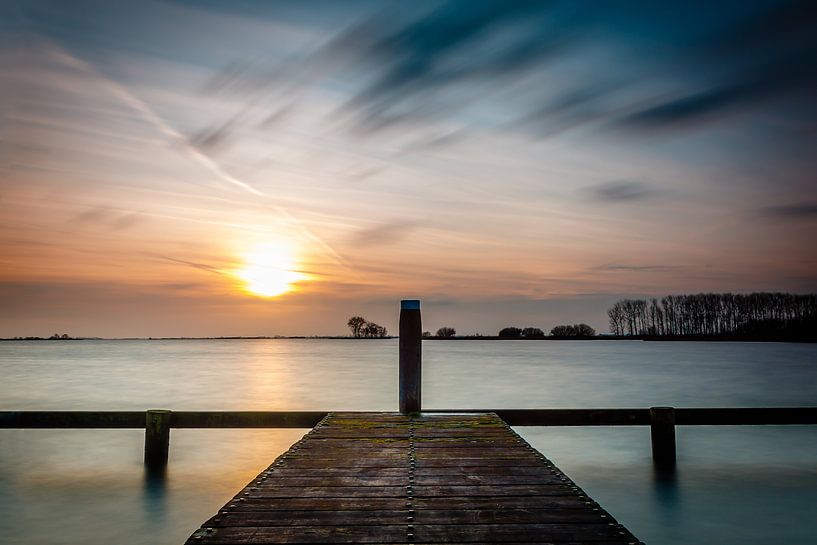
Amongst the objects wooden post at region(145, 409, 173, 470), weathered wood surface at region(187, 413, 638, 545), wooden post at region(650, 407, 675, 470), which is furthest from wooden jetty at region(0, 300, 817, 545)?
wooden post at region(145, 409, 173, 470)

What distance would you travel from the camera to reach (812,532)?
8133 millimetres

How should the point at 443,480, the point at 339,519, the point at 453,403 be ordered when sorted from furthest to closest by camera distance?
the point at 453,403 → the point at 443,480 → the point at 339,519

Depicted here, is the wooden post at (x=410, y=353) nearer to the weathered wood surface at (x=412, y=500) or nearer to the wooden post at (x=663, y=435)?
the weathered wood surface at (x=412, y=500)

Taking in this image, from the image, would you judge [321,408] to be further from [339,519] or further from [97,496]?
[339,519]

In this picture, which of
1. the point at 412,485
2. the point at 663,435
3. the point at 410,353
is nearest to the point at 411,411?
the point at 410,353

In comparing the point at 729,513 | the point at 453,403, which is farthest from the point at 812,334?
the point at 729,513

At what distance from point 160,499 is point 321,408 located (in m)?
16.7

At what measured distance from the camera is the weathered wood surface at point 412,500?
339 centimetres

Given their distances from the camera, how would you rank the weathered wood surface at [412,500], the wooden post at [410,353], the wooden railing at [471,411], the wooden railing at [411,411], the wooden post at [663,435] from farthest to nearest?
the wooden post at [663,435] < the wooden railing at [471,411] < the wooden railing at [411,411] < the wooden post at [410,353] < the weathered wood surface at [412,500]

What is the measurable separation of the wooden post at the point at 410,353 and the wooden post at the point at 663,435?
3.36 m

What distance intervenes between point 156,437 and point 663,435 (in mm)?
7674

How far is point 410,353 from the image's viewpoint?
26.3 feet

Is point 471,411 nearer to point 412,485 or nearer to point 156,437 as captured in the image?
point 412,485

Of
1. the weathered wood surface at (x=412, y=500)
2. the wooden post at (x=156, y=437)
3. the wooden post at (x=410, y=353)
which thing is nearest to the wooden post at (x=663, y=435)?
the wooden post at (x=410, y=353)
